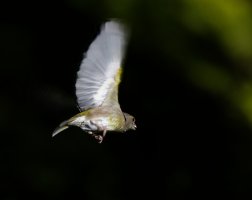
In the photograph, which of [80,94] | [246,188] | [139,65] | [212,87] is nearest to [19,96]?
[139,65]

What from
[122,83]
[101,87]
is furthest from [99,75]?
[122,83]

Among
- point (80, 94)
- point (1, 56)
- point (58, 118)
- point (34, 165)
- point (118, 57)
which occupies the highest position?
point (118, 57)

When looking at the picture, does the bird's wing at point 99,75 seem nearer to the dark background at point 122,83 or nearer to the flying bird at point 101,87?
the flying bird at point 101,87

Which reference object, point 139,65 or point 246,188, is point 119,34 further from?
point 246,188

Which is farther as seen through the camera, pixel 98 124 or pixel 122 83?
pixel 122 83

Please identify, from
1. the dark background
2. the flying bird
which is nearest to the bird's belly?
the flying bird

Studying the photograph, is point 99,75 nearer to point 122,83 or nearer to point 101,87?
point 101,87
